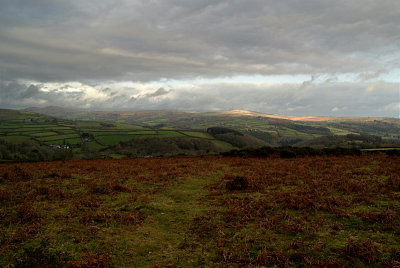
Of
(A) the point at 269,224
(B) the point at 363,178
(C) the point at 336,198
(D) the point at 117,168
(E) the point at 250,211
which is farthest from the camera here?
(D) the point at 117,168

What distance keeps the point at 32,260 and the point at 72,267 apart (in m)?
1.23

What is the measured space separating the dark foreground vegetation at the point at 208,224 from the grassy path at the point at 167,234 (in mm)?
34

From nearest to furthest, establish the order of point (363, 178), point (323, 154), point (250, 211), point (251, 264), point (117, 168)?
point (251, 264), point (250, 211), point (363, 178), point (117, 168), point (323, 154)

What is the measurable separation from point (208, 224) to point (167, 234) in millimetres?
1568

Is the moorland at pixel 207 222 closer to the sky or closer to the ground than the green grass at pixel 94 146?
closer to the sky

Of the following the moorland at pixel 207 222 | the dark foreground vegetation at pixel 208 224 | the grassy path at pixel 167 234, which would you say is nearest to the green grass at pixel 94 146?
the moorland at pixel 207 222

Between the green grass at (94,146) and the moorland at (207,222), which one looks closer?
the moorland at (207,222)

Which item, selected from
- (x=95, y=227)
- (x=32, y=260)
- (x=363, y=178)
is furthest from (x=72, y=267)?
(x=363, y=178)

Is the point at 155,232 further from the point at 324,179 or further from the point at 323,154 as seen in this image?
the point at 323,154

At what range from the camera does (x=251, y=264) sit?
5.67 m

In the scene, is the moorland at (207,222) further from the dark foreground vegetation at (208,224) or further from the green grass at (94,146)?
the green grass at (94,146)

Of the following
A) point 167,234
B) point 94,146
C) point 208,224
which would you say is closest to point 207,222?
point 208,224

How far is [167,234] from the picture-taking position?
7.87m

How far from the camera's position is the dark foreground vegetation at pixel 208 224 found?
6.04 meters
